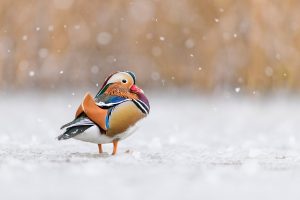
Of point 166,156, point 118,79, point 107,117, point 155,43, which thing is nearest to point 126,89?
point 118,79

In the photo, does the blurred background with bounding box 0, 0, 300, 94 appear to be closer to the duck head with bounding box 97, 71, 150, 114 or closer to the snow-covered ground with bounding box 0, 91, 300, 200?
the snow-covered ground with bounding box 0, 91, 300, 200

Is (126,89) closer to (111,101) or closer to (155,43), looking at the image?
(111,101)

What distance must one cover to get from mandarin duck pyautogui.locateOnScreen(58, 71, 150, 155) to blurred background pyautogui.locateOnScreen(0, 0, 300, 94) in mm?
3758

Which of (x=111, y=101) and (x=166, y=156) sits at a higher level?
(x=111, y=101)

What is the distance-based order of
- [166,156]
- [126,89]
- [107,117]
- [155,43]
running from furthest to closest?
[155,43] → [166,156] → [126,89] → [107,117]

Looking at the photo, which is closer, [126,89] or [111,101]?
[111,101]

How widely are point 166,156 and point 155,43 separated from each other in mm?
3656

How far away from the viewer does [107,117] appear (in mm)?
4457

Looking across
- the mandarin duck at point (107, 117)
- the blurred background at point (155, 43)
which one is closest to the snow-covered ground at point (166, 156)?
the mandarin duck at point (107, 117)

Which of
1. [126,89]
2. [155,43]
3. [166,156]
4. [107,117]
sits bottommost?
[166,156]

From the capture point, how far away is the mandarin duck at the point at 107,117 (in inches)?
175

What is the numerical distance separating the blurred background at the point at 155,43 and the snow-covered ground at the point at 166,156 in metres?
0.43

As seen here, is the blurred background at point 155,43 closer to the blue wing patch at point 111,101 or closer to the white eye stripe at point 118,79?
the white eye stripe at point 118,79

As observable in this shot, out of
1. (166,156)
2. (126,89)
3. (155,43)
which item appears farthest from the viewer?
(155,43)
